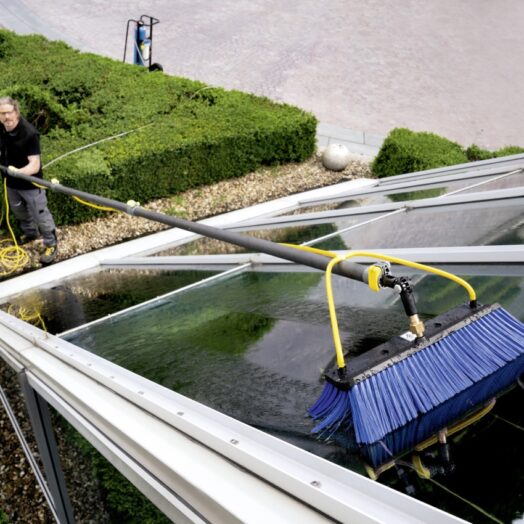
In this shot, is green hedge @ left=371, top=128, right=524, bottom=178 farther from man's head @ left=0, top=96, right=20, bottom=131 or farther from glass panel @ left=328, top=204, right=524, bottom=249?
man's head @ left=0, top=96, right=20, bottom=131

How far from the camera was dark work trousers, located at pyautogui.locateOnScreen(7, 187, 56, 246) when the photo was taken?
6518 millimetres

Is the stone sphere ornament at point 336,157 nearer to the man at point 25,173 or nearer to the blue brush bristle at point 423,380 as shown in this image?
the man at point 25,173

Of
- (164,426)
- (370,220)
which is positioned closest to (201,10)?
(370,220)

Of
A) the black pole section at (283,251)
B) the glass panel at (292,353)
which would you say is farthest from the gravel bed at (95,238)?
the black pole section at (283,251)

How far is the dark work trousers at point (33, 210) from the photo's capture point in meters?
6.52

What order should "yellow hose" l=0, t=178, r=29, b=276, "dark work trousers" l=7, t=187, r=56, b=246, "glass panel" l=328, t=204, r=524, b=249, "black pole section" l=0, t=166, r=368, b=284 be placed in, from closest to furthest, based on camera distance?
"black pole section" l=0, t=166, r=368, b=284 < "glass panel" l=328, t=204, r=524, b=249 < "dark work trousers" l=7, t=187, r=56, b=246 < "yellow hose" l=0, t=178, r=29, b=276

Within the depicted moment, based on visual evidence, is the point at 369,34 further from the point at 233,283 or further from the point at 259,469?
the point at 259,469

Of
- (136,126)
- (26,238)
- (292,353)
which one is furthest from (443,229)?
(136,126)

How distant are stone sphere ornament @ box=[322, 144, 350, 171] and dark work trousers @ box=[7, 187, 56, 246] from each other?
466 cm

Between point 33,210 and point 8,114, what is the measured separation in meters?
1.18

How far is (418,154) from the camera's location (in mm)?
9172

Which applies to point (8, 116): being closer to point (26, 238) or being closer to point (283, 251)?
point (26, 238)

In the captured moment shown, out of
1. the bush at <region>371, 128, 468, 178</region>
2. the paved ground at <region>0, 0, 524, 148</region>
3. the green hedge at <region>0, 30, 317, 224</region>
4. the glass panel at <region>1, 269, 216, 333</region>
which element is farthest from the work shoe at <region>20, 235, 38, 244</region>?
the paved ground at <region>0, 0, 524, 148</region>

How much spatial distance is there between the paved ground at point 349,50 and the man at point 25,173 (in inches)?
265
